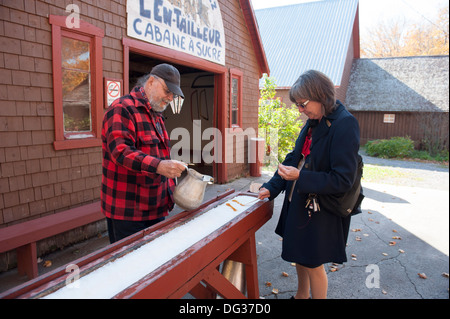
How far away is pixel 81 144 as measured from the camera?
456 centimetres

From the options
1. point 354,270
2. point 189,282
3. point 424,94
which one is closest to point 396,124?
point 424,94

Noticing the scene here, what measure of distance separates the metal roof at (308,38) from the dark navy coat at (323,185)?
16350 mm

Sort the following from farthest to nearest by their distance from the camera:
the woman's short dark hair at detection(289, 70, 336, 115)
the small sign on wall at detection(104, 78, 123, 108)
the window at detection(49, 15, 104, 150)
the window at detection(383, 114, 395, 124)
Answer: the window at detection(383, 114, 395, 124)
the small sign on wall at detection(104, 78, 123, 108)
the window at detection(49, 15, 104, 150)
the woman's short dark hair at detection(289, 70, 336, 115)

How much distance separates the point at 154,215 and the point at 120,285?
953 mm

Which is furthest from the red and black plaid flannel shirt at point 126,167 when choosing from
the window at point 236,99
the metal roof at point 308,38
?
the metal roof at point 308,38

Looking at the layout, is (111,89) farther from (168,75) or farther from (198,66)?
(168,75)

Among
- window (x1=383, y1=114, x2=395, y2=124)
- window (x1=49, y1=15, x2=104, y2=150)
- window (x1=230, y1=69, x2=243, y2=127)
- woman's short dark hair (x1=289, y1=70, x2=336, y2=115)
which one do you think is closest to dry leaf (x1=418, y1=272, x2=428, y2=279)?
woman's short dark hair (x1=289, y1=70, x2=336, y2=115)

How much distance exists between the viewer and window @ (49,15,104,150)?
4199 mm

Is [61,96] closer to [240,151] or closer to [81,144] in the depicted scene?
[81,144]

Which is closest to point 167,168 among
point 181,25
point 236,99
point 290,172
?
point 290,172

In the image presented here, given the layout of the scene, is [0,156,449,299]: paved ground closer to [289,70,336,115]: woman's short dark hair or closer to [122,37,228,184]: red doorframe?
[122,37,228,184]: red doorframe

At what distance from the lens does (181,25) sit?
21.0 feet

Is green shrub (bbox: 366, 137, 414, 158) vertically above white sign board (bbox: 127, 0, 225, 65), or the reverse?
Answer: white sign board (bbox: 127, 0, 225, 65)

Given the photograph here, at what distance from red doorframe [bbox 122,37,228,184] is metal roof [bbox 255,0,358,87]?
1083 cm
